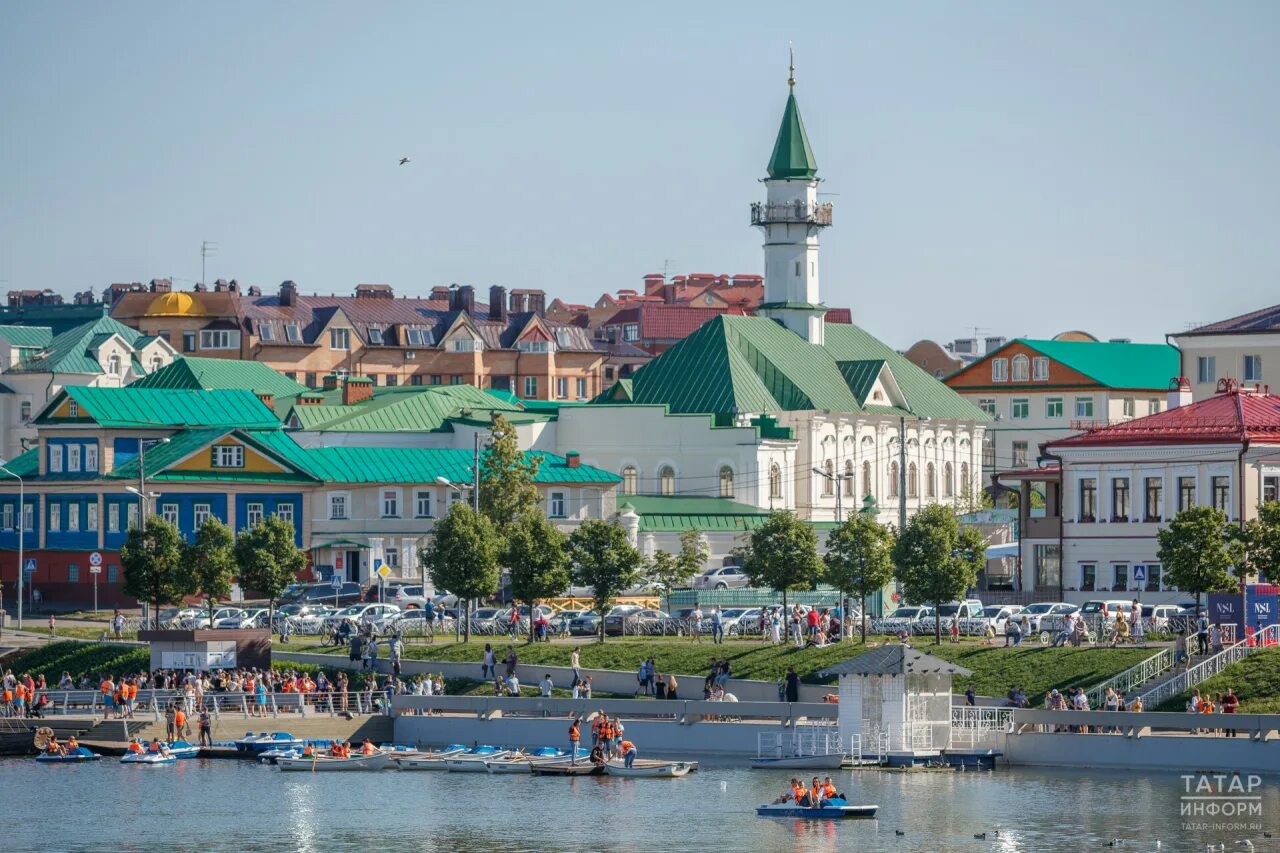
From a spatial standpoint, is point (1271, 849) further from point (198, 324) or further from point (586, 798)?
point (198, 324)

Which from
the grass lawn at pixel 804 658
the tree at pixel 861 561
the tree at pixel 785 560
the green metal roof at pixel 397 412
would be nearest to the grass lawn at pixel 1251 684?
the grass lawn at pixel 804 658

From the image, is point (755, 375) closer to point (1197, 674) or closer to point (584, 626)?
point (584, 626)

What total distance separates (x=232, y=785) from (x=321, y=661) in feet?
56.5

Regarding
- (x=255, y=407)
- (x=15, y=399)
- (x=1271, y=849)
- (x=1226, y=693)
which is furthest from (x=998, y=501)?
(x=1271, y=849)

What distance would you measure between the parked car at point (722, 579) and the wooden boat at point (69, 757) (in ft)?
117

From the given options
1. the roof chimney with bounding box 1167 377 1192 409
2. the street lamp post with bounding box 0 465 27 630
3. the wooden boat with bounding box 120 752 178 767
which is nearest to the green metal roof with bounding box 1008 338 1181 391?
the roof chimney with bounding box 1167 377 1192 409

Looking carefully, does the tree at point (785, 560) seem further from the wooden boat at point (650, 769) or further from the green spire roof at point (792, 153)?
the green spire roof at point (792, 153)

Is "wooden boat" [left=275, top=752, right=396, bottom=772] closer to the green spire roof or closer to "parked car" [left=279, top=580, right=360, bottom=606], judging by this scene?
"parked car" [left=279, top=580, right=360, bottom=606]

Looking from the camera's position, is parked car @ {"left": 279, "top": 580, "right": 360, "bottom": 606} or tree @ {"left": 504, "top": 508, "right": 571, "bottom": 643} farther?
parked car @ {"left": 279, "top": 580, "right": 360, "bottom": 606}

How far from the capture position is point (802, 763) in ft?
229

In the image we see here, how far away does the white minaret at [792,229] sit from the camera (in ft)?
477

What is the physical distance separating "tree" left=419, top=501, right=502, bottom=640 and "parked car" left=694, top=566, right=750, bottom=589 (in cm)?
1664

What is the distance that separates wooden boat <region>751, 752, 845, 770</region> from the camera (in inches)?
2724

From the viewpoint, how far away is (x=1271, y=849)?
56375mm
